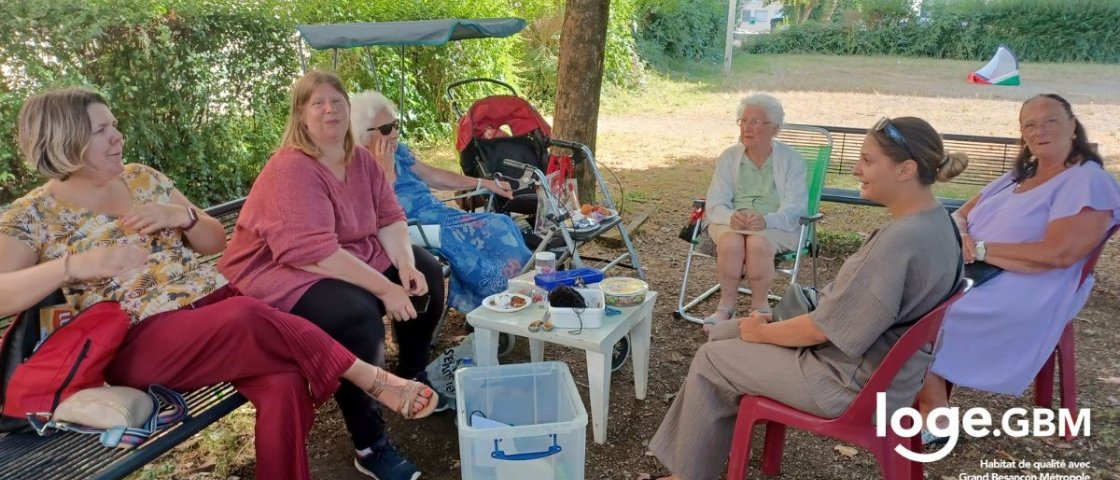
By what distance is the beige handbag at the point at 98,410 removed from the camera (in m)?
2.04

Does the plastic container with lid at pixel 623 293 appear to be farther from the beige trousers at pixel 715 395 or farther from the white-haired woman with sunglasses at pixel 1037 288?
the white-haired woman with sunglasses at pixel 1037 288

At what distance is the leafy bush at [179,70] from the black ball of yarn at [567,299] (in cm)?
303

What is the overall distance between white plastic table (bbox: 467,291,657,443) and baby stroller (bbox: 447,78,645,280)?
879 mm

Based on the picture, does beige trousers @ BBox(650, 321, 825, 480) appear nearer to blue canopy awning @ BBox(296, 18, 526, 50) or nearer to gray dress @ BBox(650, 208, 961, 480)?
gray dress @ BBox(650, 208, 961, 480)

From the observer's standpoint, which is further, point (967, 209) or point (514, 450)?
point (967, 209)

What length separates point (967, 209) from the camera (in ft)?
11.8

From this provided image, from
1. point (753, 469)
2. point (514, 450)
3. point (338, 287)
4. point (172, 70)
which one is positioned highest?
point (172, 70)

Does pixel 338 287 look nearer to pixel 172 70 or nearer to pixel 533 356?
pixel 533 356

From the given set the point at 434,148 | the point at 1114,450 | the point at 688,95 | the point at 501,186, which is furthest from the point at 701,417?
the point at 688,95

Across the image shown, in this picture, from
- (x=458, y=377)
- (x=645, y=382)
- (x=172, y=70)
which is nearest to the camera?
(x=458, y=377)

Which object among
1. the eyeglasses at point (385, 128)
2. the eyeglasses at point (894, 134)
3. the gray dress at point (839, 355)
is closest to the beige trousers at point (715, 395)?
the gray dress at point (839, 355)

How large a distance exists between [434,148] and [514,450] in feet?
22.2

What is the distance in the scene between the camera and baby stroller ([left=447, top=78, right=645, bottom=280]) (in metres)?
3.98

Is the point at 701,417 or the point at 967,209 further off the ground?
the point at 967,209
